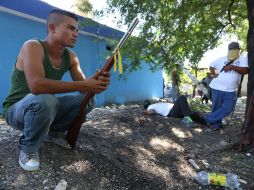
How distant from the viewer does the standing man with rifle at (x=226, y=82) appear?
607 centimetres

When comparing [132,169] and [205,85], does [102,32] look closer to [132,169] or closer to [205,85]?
[205,85]

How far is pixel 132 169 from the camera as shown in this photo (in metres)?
3.56

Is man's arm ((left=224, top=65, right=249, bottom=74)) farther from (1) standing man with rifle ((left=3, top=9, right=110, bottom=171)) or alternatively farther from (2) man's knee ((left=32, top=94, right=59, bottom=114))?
(2) man's knee ((left=32, top=94, right=59, bottom=114))

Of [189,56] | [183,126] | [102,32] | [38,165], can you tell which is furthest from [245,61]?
[102,32]

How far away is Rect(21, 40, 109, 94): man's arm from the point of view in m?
2.69

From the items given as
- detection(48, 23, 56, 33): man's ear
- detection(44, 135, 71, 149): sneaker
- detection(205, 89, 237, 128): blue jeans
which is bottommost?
detection(205, 89, 237, 128): blue jeans

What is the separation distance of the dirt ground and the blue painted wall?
283 centimetres

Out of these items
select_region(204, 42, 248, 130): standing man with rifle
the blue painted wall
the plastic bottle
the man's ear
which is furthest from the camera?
the blue painted wall

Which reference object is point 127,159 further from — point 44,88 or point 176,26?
point 176,26

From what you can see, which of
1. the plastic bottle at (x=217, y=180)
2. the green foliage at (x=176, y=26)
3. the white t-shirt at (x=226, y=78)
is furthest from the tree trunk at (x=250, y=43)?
the plastic bottle at (x=217, y=180)

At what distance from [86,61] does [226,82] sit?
4.95 m

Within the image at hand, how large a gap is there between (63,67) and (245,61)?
12.5 feet

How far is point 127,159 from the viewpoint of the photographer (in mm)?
3828

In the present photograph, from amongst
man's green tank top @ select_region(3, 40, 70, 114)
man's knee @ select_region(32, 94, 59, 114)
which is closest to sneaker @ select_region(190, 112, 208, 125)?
man's green tank top @ select_region(3, 40, 70, 114)
